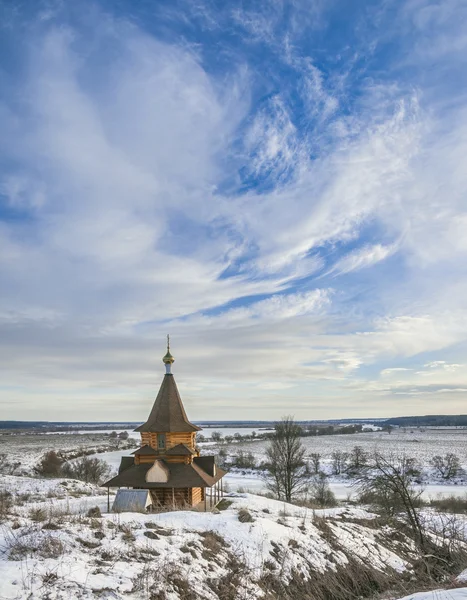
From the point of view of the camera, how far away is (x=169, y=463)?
70.6 ft

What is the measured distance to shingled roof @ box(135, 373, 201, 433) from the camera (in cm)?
2200

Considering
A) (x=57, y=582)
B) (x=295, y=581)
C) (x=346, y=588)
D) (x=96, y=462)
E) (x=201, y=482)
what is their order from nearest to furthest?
(x=57, y=582), (x=295, y=581), (x=346, y=588), (x=201, y=482), (x=96, y=462)

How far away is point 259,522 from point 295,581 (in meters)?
2.50

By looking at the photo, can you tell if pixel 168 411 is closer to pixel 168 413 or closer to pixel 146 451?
pixel 168 413

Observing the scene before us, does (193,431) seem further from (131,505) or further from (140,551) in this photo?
(140,551)

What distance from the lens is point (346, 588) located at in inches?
436

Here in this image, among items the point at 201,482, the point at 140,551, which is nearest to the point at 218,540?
the point at 140,551

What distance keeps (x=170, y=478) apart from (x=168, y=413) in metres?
3.27

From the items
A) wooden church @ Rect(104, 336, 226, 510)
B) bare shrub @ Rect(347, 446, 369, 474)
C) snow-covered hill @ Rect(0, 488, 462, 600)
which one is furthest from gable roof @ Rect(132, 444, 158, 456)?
bare shrub @ Rect(347, 446, 369, 474)

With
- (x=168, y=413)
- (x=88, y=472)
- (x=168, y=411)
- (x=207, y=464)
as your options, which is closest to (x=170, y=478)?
(x=207, y=464)

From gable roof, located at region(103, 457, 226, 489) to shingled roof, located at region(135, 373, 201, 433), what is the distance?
173 centimetres

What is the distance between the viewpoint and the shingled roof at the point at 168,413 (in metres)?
22.0

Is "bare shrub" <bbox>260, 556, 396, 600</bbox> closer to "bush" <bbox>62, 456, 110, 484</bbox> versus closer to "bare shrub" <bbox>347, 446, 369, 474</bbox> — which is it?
"bare shrub" <bbox>347, 446, 369, 474</bbox>

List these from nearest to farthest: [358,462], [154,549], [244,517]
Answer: [154,549] < [244,517] < [358,462]
